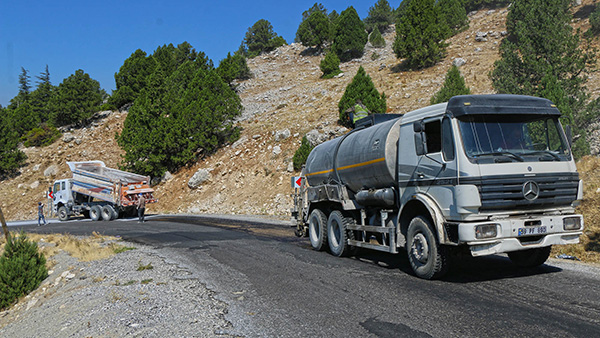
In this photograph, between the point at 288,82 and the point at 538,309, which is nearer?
the point at 538,309

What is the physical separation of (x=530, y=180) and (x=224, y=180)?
30212 mm

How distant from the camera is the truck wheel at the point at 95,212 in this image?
96.6 ft

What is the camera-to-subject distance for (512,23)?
42.5m

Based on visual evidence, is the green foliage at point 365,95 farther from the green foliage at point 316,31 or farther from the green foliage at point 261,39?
the green foliage at point 261,39

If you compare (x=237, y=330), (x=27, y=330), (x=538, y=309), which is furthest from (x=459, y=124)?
(x=27, y=330)

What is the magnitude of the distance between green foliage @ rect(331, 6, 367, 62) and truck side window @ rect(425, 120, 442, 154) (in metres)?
57.4

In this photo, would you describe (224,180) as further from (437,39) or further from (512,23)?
(512,23)

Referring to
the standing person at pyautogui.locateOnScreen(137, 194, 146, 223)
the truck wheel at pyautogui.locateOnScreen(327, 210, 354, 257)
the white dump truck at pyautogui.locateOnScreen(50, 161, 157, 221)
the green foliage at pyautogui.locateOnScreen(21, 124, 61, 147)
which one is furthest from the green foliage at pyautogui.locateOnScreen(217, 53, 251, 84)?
the truck wheel at pyautogui.locateOnScreen(327, 210, 354, 257)

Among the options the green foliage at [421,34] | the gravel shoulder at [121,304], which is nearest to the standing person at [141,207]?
the gravel shoulder at [121,304]

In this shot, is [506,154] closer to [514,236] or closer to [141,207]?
[514,236]

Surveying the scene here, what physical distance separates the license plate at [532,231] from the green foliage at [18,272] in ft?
41.0

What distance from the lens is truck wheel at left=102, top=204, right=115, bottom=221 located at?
28611 mm

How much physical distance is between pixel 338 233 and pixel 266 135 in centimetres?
2737

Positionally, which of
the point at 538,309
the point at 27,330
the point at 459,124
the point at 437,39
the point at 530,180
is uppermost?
the point at 437,39
